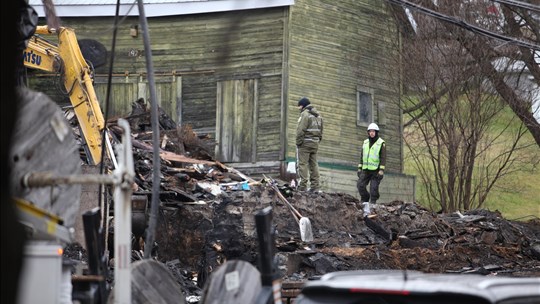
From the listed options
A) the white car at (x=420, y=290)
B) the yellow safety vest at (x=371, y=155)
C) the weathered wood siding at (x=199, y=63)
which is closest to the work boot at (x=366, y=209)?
the yellow safety vest at (x=371, y=155)

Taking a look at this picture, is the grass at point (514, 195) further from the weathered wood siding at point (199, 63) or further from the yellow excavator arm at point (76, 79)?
the yellow excavator arm at point (76, 79)

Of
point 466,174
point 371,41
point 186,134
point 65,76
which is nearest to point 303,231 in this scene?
point 65,76

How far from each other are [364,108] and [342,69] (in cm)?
161

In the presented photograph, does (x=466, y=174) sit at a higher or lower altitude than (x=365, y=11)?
lower

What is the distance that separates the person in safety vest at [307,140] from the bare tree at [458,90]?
7.51 metres

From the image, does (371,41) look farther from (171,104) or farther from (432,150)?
(171,104)

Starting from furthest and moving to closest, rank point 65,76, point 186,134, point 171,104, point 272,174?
point 171,104, point 272,174, point 186,134, point 65,76

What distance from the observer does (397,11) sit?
32.4 metres

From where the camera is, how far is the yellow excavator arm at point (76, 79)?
62.6 ft

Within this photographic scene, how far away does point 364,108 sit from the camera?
32281 millimetres

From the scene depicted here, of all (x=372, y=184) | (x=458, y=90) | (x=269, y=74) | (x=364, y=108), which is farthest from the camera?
(x=364, y=108)

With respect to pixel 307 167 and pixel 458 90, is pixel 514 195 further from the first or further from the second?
pixel 307 167

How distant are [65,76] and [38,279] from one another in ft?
47.9

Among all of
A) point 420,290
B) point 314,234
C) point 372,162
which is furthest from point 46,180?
point 372,162
